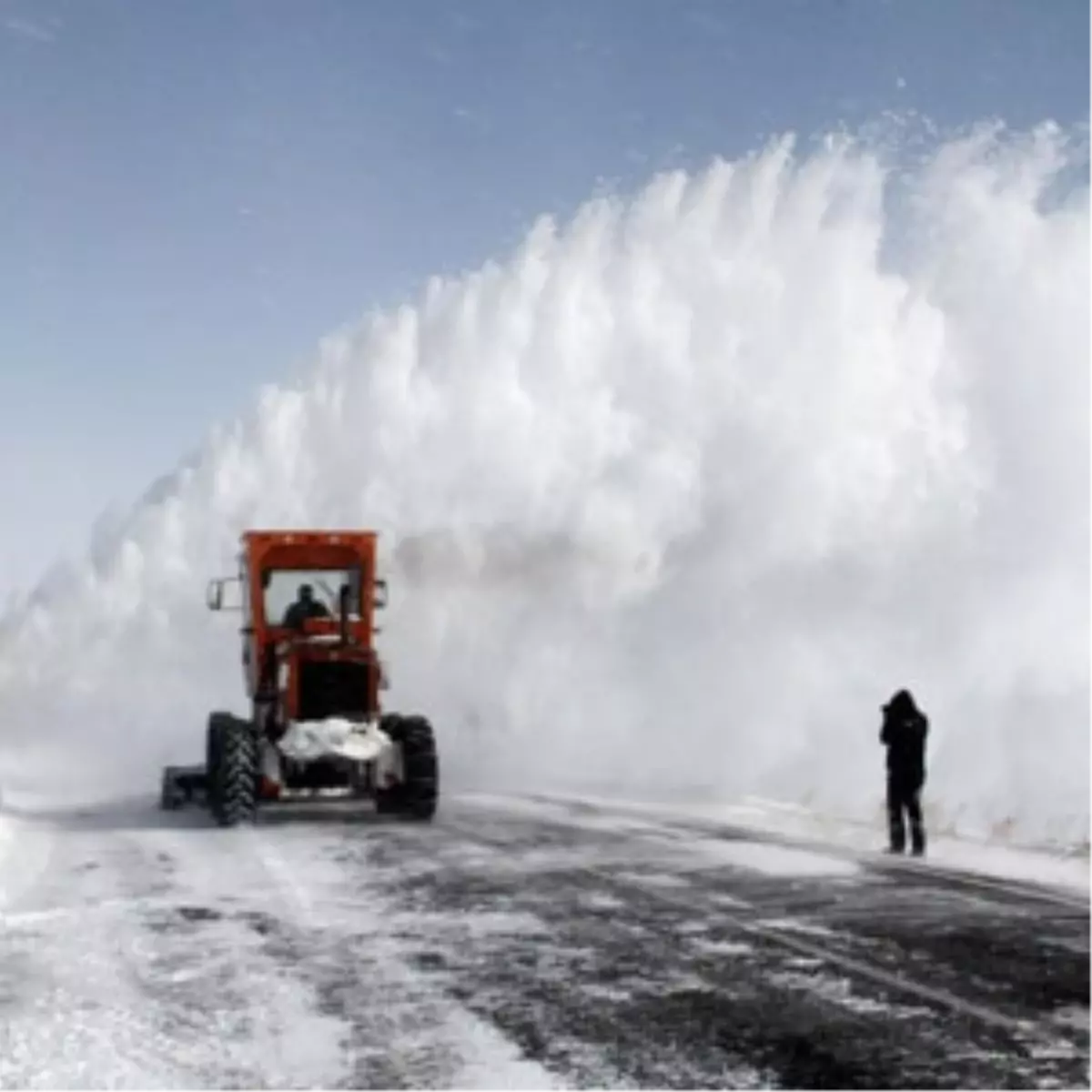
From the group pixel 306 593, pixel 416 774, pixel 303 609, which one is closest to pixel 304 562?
pixel 306 593

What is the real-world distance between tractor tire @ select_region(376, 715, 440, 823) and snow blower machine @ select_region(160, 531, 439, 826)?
0.05ft

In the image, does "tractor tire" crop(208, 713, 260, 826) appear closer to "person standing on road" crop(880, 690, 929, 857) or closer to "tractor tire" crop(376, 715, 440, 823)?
"tractor tire" crop(376, 715, 440, 823)

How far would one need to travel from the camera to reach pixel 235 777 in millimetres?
14953

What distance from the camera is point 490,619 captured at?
40.8 metres

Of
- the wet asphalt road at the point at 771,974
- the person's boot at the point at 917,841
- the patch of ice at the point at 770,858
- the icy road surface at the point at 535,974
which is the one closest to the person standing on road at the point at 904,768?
the person's boot at the point at 917,841

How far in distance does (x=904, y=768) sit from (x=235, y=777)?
6.89 meters

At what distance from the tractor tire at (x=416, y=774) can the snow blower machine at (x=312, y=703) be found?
0.6 inches

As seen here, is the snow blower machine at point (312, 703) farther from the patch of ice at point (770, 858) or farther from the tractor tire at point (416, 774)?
the patch of ice at point (770, 858)

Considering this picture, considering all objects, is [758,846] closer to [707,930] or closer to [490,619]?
[707,930]

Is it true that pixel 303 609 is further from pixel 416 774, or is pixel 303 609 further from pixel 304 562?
pixel 416 774

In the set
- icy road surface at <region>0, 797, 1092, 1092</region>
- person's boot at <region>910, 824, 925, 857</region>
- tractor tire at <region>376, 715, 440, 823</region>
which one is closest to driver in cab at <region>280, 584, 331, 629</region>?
tractor tire at <region>376, 715, 440, 823</region>

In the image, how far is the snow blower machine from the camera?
598 inches

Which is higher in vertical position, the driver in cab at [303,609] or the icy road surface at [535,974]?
the driver in cab at [303,609]

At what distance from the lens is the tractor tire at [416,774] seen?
50.6ft
